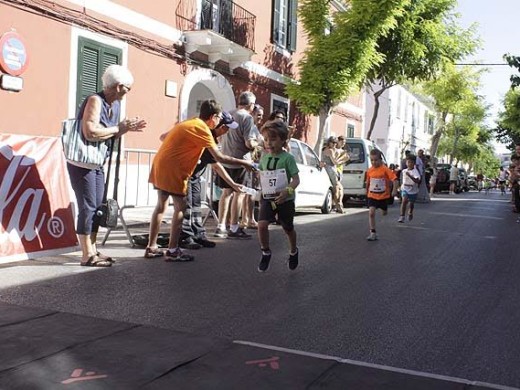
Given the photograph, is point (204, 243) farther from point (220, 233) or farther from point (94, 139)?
point (94, 139)

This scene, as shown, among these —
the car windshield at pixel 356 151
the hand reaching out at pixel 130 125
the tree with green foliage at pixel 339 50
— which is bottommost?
the hand reaching out at pixel 130 125

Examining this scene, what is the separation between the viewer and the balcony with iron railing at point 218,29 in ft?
48.8

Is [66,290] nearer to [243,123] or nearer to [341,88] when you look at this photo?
[243,123]

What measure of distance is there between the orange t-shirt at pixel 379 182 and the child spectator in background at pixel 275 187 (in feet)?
11.9

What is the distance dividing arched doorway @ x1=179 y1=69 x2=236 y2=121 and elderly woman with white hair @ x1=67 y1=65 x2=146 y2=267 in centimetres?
861

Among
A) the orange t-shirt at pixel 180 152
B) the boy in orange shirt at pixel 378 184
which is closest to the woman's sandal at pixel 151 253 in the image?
the orange t-shirt at pixel 180 152

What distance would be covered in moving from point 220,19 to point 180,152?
33.4 feet

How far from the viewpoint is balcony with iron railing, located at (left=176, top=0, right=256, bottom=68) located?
14.9 meters

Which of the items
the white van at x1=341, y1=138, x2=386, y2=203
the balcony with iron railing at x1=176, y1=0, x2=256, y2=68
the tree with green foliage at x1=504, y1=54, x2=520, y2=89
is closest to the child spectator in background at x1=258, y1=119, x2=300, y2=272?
the balcony with iron railing at x1=176, y1=0, x2=256, y2=68

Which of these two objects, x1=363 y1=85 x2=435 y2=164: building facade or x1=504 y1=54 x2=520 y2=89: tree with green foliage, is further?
x1=363 y1=85 x2=435 y2=164: building facade

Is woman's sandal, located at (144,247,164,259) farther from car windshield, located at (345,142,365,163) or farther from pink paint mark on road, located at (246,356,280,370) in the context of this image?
car windshield, located at (345,142,365,163)

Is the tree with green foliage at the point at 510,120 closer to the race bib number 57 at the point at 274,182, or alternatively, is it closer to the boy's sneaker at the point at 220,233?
the boy's sneaker at the point at 220,233

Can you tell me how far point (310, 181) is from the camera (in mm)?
12875

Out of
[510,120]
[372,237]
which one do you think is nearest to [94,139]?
[372,237]
